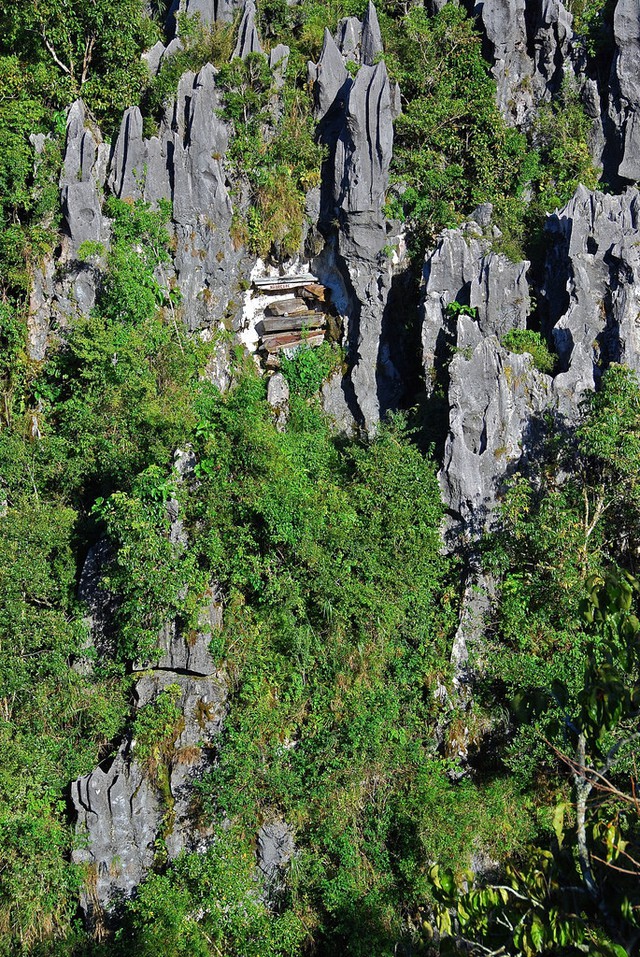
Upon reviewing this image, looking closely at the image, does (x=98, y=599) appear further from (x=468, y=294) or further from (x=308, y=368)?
(x=468, y=294)

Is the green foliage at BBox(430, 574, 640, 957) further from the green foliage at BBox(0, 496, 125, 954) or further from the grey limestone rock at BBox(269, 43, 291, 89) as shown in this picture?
the grey limestone rock at BBox(269, 43, 291, 89)

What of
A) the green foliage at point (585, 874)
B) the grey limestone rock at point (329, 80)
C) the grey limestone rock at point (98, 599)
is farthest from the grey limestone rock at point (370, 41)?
the green foliage at point (585, 874)

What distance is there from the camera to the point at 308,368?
1778cm

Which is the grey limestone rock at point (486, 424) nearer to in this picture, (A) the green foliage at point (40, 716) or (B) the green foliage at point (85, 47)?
(A) the green foliage at point (40, 716)

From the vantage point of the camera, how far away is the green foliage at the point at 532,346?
1606 centimetres

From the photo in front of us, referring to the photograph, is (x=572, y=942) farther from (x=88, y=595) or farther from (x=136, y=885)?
(x=88, y=595)

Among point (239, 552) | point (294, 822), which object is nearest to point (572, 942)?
point (294, 822)

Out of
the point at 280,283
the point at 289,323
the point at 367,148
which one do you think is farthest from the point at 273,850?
the point at 367,148

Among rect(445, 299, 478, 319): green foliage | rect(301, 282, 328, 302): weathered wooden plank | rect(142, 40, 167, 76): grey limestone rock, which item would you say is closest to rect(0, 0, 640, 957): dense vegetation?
rect(445, 299, 478, 319): green foliage

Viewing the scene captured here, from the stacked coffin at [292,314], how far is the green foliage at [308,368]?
37cm

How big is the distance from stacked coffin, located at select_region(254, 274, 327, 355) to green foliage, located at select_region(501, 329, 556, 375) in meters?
4.25

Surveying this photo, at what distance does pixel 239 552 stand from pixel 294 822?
418cm

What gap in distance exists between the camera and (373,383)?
17.8 meters

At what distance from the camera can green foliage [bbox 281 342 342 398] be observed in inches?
698
